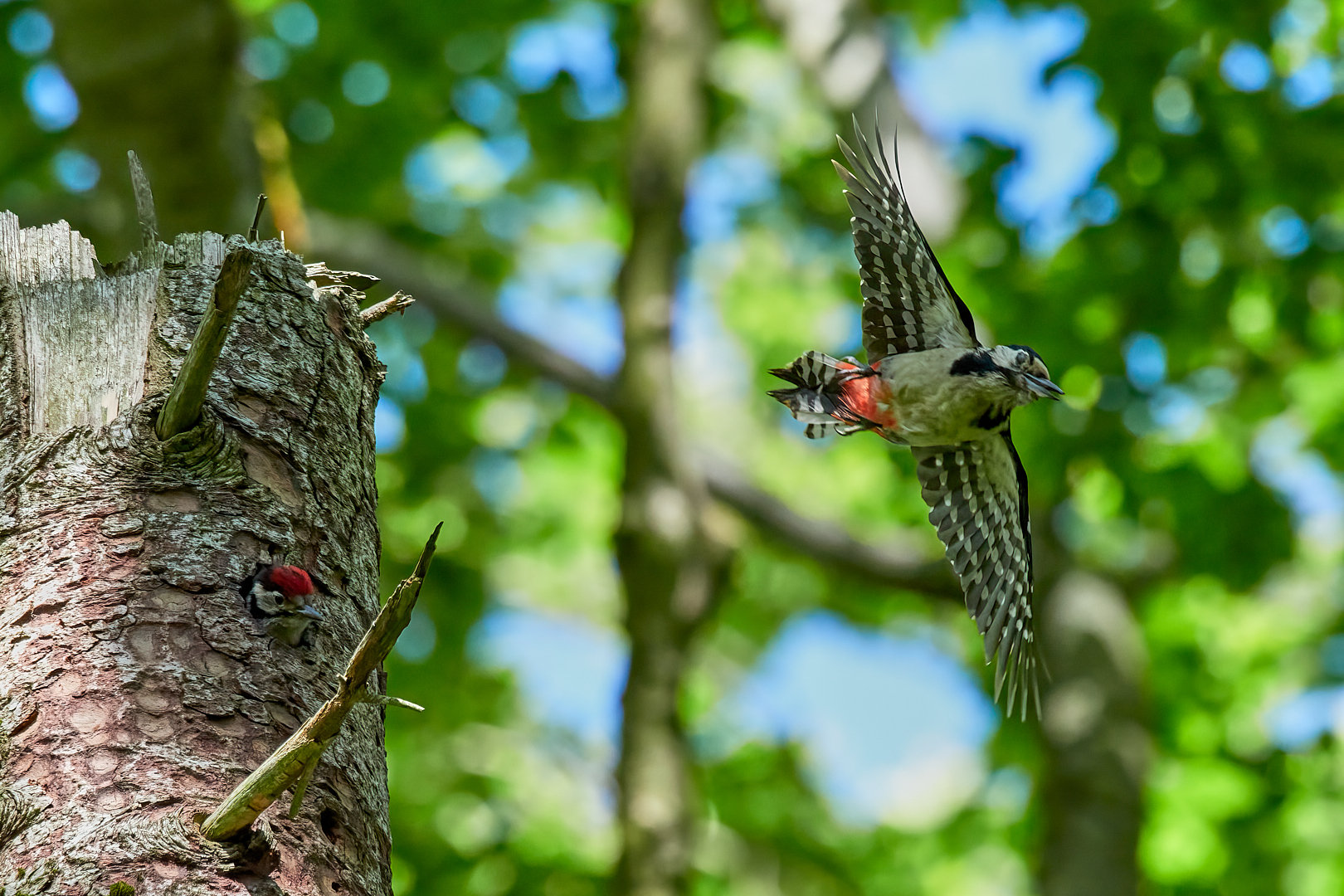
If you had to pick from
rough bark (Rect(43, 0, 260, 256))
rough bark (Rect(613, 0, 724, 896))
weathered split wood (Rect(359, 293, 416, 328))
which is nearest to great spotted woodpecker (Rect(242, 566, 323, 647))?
weathered split wood (Rect(359, 293, 416, 328))

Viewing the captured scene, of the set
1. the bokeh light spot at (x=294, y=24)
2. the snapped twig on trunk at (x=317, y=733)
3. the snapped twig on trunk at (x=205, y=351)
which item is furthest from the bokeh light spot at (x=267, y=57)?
the snapped twig on trunk at (x=317, y=733)

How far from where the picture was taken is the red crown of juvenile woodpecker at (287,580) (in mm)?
2123

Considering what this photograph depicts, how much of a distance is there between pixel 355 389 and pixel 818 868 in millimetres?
7513

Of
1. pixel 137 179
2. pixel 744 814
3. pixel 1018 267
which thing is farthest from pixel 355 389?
pixel 744 814

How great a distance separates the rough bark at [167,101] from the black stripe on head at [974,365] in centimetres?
335

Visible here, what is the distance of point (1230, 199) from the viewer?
592 cm

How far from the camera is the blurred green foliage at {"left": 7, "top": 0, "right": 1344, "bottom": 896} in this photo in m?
5.92

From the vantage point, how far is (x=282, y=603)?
213cm

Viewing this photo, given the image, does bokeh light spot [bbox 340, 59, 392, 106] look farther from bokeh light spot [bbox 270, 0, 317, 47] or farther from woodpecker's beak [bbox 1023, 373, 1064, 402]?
woodpecker's beak [bbox 1023, 373, 1064, 402]

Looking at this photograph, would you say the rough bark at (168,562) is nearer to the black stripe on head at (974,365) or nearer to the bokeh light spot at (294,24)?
the black stripe on head at (974,365)

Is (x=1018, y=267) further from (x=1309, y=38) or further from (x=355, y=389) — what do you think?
(x=355, y=389)

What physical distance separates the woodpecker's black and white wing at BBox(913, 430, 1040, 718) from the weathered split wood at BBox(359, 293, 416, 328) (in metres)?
1.73

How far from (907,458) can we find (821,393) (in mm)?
3181

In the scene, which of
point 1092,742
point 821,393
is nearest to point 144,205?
point 821,393
